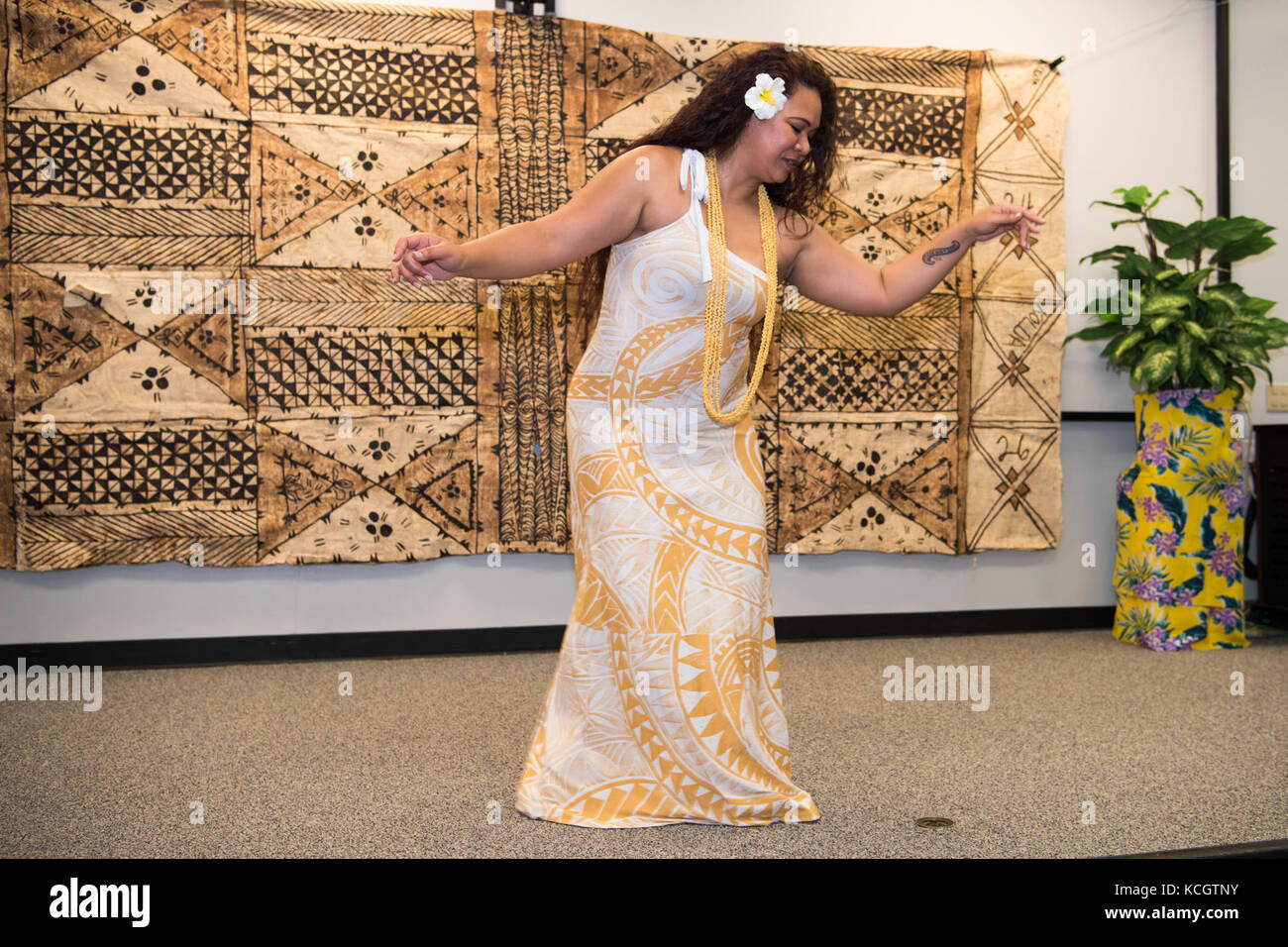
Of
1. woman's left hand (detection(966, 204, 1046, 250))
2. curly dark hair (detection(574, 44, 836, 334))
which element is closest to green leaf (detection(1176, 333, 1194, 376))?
woman's left hand (detection(966, 204, 1046, 250))

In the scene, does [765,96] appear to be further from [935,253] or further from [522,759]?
[522,759]

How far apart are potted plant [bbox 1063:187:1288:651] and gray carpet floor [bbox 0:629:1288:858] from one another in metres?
0.21

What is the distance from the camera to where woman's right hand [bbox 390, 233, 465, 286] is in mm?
1665

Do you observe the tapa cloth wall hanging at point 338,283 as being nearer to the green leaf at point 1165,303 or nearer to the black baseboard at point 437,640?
the black baseboard at point 437,640

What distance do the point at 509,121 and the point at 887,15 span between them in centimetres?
149

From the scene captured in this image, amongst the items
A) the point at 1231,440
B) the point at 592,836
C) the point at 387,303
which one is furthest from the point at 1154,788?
the point at 387,303

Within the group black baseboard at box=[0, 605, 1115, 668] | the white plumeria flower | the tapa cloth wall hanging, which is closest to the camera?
the white plumeria flower

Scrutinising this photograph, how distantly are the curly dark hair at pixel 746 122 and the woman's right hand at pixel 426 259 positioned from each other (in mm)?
431

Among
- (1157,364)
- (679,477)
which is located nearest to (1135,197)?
(1157,364)

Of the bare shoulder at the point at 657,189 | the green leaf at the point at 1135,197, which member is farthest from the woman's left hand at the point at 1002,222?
the green leaf at the point at 1135,197

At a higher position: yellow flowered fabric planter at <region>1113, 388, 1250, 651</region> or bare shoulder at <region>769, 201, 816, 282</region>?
bare shoulder at <region>769, 201, 816, 282</region>

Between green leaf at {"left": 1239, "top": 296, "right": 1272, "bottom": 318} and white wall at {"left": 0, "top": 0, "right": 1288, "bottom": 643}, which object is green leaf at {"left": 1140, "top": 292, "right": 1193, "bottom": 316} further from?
white wall at {"left": 0, "top": 0, "right": 1288, "bottom": 643}

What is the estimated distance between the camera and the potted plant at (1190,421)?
344 cm

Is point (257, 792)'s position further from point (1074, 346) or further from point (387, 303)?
point (1074, 346)
